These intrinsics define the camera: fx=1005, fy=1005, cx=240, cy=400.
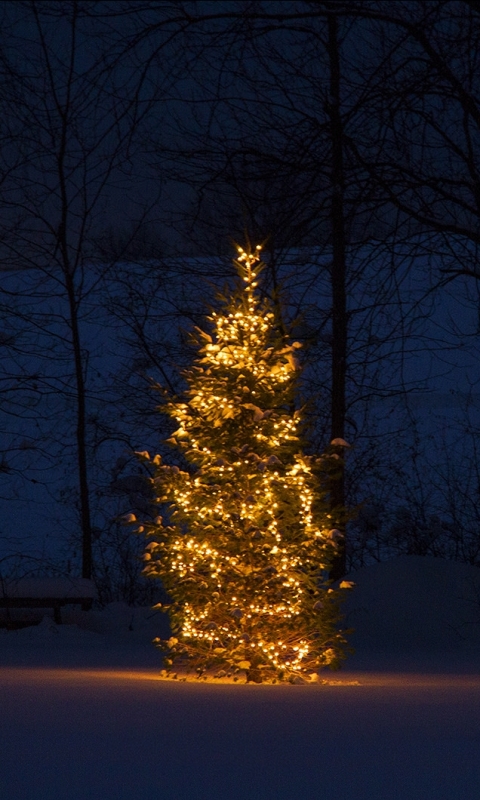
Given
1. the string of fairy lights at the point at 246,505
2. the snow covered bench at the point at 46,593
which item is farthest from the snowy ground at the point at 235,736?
the snow covered bench at the point at 46,593

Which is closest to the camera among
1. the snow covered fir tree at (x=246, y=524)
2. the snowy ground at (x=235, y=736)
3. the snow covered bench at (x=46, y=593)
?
the snowy ground at (x=235, y=736)

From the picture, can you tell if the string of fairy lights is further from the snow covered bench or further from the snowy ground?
the snow covered bench

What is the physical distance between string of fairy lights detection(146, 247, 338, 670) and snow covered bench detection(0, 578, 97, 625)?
593 centimetres

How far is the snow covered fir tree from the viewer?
8.66 metres

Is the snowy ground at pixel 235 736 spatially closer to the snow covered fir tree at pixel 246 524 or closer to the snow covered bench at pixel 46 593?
the snow covered fir tree at pixel 246 524

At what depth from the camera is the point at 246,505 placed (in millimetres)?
8656

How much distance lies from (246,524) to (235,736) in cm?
370

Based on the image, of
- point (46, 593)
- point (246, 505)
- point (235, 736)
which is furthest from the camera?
point (46, 593)

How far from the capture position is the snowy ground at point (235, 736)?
4137 mm

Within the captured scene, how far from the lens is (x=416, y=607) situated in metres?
13.7

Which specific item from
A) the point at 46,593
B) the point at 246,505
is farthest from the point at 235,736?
the point at 46,593

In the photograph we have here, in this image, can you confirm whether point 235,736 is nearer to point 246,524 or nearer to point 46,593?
point 246,524

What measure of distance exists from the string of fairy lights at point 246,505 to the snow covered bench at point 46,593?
593 cm

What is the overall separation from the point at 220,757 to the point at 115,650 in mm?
8046
